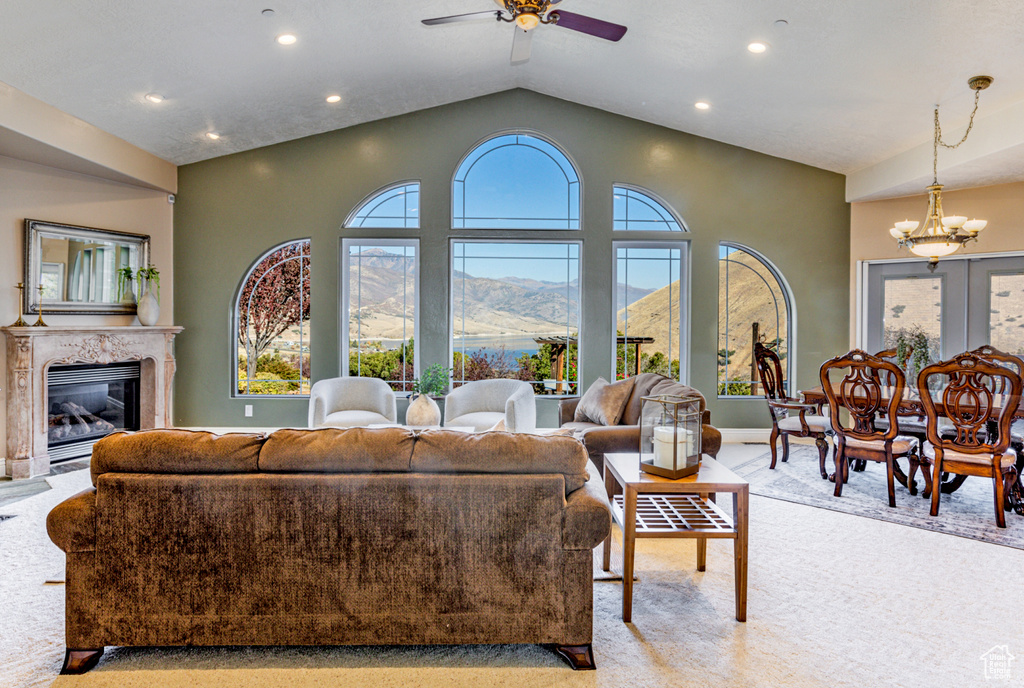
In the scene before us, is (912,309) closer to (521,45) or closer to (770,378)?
(770,378)

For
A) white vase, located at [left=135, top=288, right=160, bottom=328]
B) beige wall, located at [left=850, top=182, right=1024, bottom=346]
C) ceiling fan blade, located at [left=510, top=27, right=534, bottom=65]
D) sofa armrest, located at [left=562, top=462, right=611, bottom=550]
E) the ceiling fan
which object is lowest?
sofa armrest, located at [left=562, top=462, right=611, bottom=550]

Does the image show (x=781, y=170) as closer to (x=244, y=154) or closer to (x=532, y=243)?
(x=532, y=243)

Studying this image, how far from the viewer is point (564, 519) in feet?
6.83

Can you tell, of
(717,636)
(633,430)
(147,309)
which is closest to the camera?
(717,636)

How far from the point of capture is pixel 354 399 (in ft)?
17.4

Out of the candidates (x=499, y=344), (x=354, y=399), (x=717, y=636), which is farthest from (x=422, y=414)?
(x=717, y=636)

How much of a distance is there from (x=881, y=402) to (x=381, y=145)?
505 centimetres

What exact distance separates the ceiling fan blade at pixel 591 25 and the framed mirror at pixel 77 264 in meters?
4.60

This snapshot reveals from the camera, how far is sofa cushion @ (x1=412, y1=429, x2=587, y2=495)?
2111 mm

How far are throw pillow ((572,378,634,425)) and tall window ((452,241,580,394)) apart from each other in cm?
166

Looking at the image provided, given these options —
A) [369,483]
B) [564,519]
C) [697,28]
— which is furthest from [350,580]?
[697,28]

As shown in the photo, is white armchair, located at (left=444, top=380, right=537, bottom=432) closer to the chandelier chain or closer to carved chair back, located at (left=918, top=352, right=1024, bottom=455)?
carved chair back, located at (left=918, top=352, right=1024, bottom=455)

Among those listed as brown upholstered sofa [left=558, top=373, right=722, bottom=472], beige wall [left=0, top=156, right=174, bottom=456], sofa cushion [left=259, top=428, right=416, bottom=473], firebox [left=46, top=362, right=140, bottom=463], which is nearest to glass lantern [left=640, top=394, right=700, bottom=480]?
brown upholstered sofa [left=558, top=373, right=722, bottom=472]

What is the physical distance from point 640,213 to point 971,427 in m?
3.54
